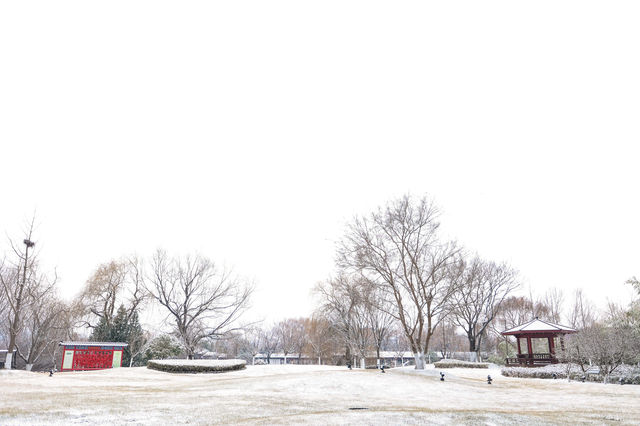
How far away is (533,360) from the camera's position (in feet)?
106

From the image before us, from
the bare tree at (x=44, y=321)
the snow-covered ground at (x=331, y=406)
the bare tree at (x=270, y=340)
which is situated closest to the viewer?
the snow-covered ground at (x=331, y=406)

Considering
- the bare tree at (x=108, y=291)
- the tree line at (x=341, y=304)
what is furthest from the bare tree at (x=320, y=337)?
the bare tree at (x=108, y=291)

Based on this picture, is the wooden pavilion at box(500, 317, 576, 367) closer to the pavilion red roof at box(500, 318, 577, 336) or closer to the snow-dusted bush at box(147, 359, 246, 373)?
the pavilion red roof at box(500, 318, 577, 336)

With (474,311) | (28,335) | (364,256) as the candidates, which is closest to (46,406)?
(364,256)

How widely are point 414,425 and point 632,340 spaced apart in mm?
22615

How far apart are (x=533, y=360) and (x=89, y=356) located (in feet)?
113

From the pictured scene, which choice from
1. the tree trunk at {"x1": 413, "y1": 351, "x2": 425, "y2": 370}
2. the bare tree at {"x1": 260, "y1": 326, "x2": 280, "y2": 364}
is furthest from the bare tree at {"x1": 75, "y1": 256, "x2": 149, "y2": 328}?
the bare tree at {"x1": 260, "y1": 326, "x2": 280, "y2": 364}

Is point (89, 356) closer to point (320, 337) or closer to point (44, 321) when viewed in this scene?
point (44, 321)

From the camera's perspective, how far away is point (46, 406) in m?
10.1

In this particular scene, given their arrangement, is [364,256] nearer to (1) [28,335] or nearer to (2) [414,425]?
(2) [414,425]

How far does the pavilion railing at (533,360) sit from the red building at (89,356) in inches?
1254

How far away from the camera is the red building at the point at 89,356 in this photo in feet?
99.4

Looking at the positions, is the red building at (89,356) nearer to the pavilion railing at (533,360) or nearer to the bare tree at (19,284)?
the bare tree at (19,284)

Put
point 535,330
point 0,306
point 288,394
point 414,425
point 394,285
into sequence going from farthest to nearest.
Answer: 1. point 0,306
2. point 535,330
3. point 394,285
4. point 288,394
5. point 414,425
